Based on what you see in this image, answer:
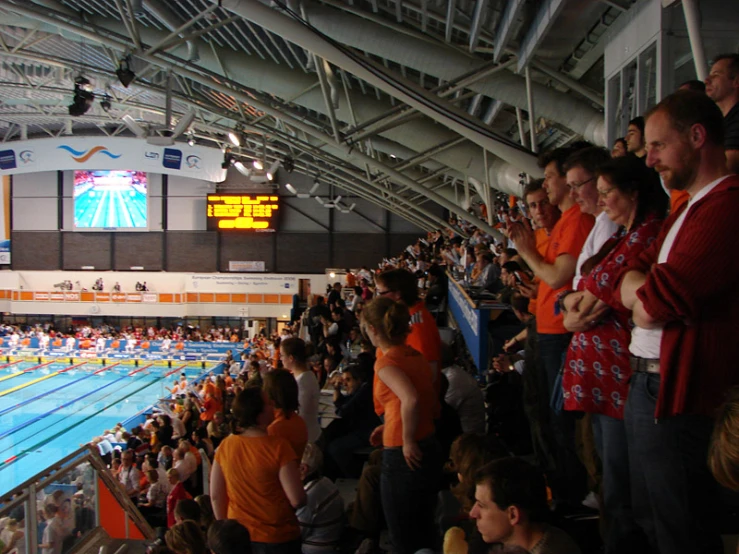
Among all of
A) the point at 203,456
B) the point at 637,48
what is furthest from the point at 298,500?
the point at 203,456

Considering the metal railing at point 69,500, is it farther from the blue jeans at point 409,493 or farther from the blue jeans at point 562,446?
the blue jeans at point 562,446

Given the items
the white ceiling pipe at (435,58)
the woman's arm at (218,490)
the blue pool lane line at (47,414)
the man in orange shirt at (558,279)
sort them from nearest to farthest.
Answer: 1. the man in orange shirt at (558,279)
2. the woman's arm at (218,490)
3. the white ceiling pipe at (435,58)
4. the blue pool lane line at (47,414)

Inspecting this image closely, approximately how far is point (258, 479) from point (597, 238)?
154 cm

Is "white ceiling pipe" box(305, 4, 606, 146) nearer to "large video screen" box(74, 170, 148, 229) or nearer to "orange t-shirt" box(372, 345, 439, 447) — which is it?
Result: "orange t-shirt" box(372, 345, 439, 447)

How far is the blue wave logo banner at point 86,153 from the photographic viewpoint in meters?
24.8

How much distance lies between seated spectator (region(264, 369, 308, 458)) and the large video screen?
2777 cm

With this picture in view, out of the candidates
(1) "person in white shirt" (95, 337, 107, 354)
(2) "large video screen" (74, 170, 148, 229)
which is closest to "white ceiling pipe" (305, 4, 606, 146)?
(1) "person in white shirt" (95, 337, 107, 354)

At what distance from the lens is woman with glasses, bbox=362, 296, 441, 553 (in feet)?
8.04

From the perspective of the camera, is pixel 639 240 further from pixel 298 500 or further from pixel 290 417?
pixel 290 417

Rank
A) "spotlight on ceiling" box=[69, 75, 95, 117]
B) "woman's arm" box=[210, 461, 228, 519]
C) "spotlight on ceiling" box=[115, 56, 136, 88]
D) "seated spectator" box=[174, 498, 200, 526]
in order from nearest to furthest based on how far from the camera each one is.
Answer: "woman's arm" box=[210, 461, 228, 519] → "seated spectator" box=[174, 498, 200, 526] → "spotlight on ceiling" box=[115, 56, 136, 88] → "spotlight on ceiling" box=[69, 75, 95, 117]

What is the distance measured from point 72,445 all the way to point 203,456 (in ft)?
38.5

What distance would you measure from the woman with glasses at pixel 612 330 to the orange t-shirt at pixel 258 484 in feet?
3.75

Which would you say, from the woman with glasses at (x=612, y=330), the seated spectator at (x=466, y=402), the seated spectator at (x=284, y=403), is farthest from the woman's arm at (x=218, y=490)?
the seated spectator at (x=466, y=402)

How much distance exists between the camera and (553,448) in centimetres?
299
